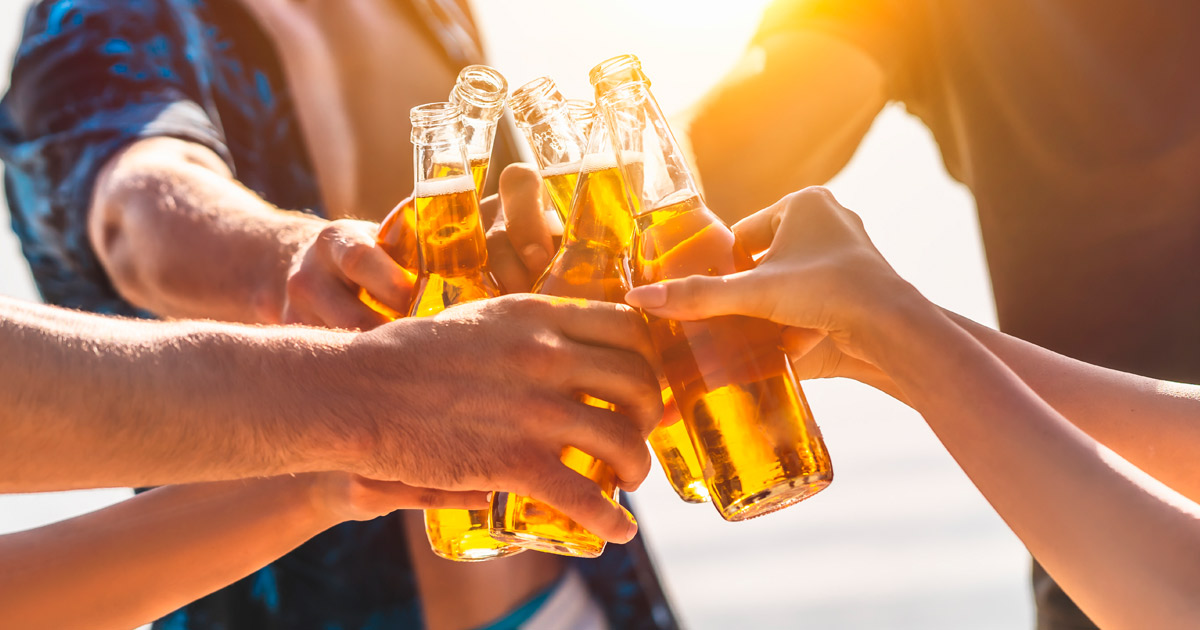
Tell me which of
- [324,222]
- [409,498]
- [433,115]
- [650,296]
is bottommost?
[409,498]

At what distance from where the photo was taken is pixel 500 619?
47.6 inches

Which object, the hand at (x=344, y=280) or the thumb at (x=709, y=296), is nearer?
the thumb at (x=709, y=296)

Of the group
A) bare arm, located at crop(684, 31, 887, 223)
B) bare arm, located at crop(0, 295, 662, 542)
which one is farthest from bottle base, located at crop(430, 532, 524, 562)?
bare arm, located at crop(684, 31, 887, 223)

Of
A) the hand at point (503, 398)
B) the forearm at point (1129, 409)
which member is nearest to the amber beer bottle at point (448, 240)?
the hand at point (503, 398)

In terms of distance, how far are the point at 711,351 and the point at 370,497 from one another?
36cm

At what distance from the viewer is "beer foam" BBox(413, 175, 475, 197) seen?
76 centimetres

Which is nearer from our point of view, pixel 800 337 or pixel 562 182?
pixel 800 337

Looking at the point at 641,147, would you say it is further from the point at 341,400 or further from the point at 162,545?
the point at 162,545

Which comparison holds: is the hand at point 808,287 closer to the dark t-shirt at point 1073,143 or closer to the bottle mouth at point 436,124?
the bottle mouth at point 436,124

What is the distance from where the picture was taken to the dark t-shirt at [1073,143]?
1221 millimetres

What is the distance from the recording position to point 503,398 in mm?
682

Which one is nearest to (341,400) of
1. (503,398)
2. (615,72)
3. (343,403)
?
(343,403)

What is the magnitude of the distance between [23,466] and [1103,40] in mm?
1452

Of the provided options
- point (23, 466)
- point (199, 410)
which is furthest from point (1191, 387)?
point (23, 466)
